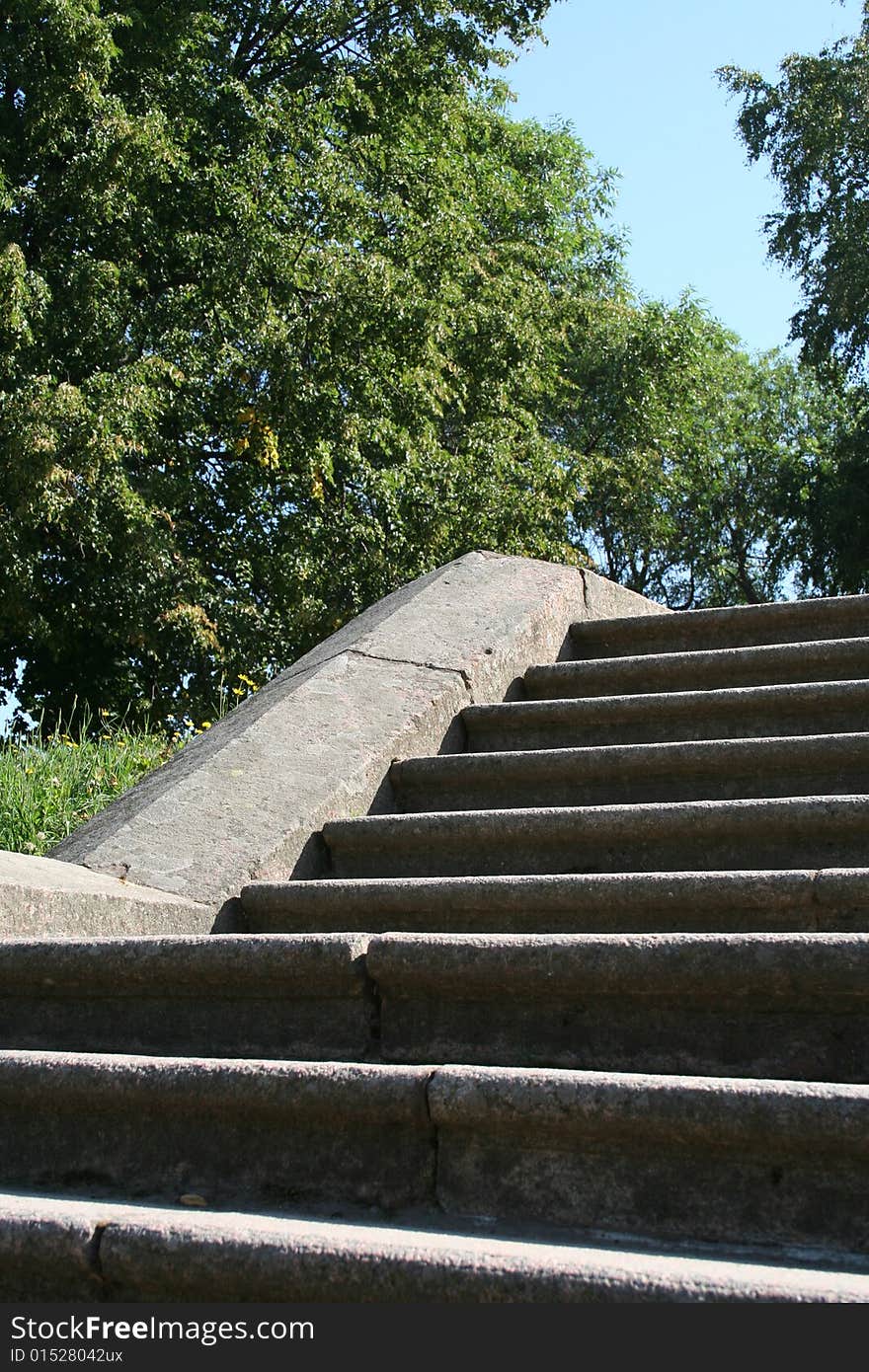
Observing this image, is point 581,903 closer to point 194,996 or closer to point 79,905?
point 194,996

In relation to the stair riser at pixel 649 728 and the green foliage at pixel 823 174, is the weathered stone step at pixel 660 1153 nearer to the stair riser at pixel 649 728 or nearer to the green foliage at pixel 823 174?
the stair riser at pixel 649 728

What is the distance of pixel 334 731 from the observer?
4.12 m

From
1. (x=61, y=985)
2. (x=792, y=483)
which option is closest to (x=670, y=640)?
(x=61, y=985)

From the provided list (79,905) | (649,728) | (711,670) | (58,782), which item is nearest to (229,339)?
(58,782)

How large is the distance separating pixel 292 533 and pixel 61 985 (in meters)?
11.4

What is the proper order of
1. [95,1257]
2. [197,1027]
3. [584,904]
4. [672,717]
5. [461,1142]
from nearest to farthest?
[95,1257] < [461,1142] < [197,1027] < [584,904] < [672,717]

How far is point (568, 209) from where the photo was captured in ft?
80.2

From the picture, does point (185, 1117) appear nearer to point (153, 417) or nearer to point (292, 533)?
point (153, 417)

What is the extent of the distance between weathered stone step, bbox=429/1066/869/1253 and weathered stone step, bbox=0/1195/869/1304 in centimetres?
6

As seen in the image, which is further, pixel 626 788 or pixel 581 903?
pixel 626 788

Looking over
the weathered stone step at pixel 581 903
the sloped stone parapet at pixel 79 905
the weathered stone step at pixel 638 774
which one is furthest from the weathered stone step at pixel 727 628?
the sloped stone parapet at pixel 79 905

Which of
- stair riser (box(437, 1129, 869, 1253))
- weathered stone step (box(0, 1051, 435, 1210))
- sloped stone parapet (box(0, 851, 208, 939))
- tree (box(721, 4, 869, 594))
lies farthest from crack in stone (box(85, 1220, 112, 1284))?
tree (box(721, 4, 869, 594))

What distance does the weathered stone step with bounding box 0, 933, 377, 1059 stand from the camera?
8.75ft

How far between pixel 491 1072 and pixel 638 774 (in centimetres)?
168
